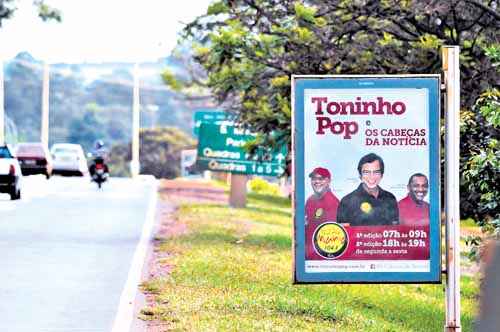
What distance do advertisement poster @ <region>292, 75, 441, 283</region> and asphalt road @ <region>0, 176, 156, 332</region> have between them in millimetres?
2239

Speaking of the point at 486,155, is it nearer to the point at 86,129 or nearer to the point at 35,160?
the point at 35,160

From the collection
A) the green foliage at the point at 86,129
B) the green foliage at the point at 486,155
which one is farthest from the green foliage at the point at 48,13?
the green foliage at the point at 86,129

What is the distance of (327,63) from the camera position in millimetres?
19094

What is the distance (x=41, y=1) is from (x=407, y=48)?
23156mm

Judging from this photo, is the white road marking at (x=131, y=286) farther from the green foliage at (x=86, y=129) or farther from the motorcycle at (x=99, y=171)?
the green foliage at (x=86, y=129)

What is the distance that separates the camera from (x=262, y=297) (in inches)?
513

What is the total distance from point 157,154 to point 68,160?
82.0ft

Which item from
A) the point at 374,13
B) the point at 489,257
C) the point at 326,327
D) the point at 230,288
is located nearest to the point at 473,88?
the point at 374,13

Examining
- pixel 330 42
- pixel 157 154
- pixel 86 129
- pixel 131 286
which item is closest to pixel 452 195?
pixel 131 286

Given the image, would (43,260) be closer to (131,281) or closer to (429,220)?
(131,281)

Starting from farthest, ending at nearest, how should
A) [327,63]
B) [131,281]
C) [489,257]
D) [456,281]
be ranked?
[327,63] < [131,281] < [456,281] < [489,257]

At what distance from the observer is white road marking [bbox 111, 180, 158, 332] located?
11484 millimetres

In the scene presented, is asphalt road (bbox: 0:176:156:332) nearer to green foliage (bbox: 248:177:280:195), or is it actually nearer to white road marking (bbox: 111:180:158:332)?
white road marking (bbox: 111:180:158:332)

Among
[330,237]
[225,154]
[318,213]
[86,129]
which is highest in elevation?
[86,129]
